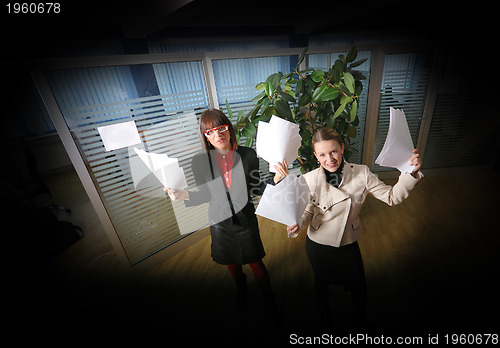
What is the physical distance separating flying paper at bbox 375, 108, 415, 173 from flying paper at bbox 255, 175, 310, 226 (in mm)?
341

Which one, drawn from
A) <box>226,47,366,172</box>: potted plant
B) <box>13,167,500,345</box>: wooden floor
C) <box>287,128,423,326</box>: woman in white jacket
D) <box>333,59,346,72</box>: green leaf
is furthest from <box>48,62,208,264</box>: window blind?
<box>287,128,423,326</box>: woman in white jacket

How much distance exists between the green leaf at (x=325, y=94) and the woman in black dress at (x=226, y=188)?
67 centimetres

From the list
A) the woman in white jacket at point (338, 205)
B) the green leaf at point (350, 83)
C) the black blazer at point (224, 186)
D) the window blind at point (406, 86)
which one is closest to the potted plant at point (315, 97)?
the green leaf at point (350, 83)

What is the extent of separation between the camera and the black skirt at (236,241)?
52.3 inches

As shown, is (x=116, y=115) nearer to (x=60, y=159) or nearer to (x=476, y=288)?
(x=476, y=288)

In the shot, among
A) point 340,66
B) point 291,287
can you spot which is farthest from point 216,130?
point 291,287

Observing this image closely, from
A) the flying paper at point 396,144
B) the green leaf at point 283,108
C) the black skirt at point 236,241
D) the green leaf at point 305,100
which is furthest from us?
the green leaf at point 305,100

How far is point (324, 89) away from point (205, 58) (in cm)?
99

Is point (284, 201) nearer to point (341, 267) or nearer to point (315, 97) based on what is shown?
point (341, 267)

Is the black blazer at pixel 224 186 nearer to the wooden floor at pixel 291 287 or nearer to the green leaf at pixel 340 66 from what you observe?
the wooden floor at pixel 291 287

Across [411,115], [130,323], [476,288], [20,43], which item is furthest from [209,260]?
[20,43]

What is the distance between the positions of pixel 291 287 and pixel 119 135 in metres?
1.74

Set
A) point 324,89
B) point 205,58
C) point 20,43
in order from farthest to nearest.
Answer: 1. point 20,43
2. point 205,58
3. point 324,89

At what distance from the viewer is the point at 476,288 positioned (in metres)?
1.58
